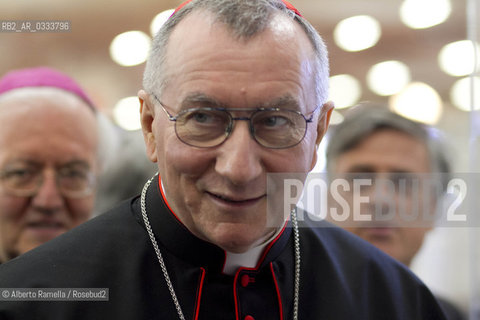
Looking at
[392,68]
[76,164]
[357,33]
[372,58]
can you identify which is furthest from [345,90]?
[76,164]

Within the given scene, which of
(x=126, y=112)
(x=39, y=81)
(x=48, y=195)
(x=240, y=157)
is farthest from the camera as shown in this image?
(x=126, y=112)

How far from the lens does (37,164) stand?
2287 mm

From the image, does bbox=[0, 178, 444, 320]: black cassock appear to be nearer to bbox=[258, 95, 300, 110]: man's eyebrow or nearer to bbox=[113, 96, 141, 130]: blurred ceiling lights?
bbox=[258, 95, 300, 110]: man's eyebrow

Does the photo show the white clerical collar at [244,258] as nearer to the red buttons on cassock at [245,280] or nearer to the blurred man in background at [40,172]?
the red buttons on cassock at [245,280]

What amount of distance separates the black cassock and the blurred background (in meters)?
0.78

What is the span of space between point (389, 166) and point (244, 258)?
1038 millimetres

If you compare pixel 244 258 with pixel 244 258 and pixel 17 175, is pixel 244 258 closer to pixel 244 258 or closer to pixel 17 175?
pixel 244 258

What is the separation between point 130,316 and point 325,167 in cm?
128

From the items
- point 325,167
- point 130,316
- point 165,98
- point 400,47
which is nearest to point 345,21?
point 400,47

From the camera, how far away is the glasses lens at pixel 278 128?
1.49 metres

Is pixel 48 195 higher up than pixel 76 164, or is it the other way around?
pixel 76 164

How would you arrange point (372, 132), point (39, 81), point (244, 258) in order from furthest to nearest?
point (372, 132), point (39, 81), point (244, 258)

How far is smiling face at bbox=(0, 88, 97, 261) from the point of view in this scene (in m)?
2.28

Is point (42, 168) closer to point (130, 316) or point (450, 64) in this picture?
point (130, 316)
